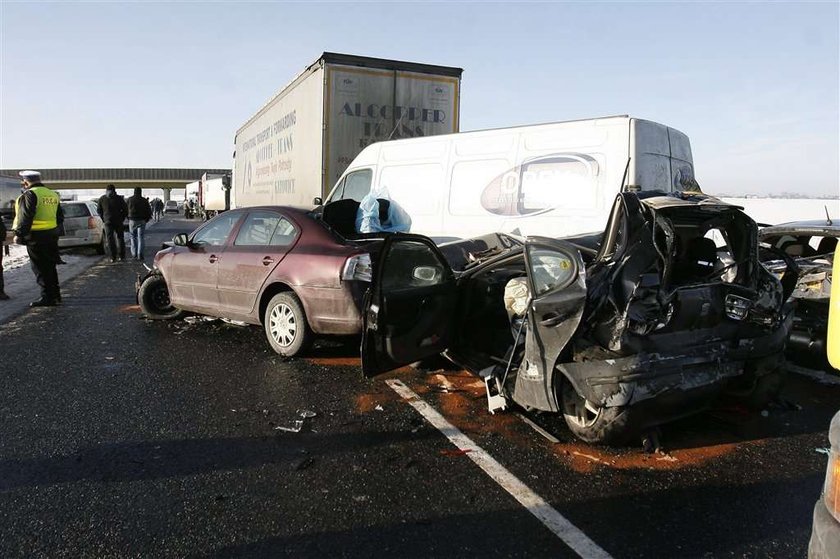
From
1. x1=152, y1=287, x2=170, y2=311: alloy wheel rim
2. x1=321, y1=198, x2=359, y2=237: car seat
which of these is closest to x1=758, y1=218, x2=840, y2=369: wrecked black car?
x1=321, y1=198, x2=359, y2=237: car seat

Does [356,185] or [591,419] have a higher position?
[356,185]

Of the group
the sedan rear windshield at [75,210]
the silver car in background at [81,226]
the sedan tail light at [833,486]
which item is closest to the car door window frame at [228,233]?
the sedan tail light at [833,486]

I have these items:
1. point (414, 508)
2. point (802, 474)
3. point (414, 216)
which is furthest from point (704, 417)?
point (414, 216)

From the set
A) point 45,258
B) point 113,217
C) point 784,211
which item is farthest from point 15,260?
point 784,211

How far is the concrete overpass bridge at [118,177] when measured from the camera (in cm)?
8869

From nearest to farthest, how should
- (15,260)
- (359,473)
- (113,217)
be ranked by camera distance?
(359,473) < (113,217) < (15,260)

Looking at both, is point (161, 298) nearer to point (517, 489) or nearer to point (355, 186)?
point (355, 186)

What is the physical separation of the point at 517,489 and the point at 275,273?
3420 millimetres

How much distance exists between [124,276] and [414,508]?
10.7 meters

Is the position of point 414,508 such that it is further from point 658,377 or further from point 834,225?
point 834,225

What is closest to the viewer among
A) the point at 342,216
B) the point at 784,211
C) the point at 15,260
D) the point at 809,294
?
the point at 809,294

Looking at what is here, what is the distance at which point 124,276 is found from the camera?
38.7 feet

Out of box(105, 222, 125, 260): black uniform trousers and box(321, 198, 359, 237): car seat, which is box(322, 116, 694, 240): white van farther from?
box(105, 222, 125, 260): black uniform trousers

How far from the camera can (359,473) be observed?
337 cm
